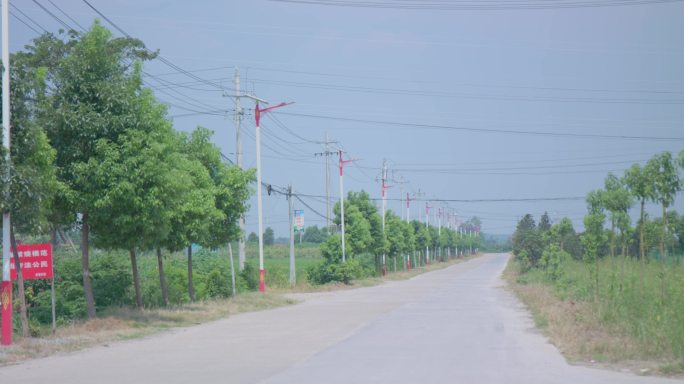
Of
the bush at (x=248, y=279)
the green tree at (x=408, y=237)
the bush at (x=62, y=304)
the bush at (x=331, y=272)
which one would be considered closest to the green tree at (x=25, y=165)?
the bush at (x=62, y=304)

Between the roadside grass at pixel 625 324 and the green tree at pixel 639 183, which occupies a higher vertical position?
the green tree at pixel 639 183

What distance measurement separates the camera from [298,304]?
32.8 m

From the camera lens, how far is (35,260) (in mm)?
17609

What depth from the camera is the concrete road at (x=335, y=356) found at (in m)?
12.1

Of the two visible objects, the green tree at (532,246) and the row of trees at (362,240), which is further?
the green tree at (532,246)

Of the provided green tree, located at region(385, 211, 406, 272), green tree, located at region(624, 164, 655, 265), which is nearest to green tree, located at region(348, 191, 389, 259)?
green tree, located at region(385, 211, 406, 272)

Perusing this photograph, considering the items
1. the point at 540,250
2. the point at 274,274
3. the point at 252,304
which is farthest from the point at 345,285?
the point at 252,304

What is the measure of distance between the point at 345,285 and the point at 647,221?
2854 centimetres

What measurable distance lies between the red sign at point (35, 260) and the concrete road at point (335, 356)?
95.1 inches

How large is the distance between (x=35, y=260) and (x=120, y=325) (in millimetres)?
3581

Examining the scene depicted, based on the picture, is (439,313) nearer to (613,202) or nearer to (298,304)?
(613,202)

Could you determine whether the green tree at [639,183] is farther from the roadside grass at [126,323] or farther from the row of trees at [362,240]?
the row of trees at [362,240]

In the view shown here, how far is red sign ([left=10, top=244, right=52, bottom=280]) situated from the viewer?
17.4 meters

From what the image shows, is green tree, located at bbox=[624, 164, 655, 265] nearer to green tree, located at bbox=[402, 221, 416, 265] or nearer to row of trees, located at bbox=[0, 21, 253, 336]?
row of trees, located at bbox=[0, 21, 253, 336]
